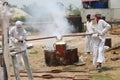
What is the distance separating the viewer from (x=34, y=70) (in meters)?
14.9

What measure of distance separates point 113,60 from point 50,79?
3.89 metres

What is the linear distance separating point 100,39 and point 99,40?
0.08 meters

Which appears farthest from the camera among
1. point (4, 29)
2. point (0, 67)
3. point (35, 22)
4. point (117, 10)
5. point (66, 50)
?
point (35, 22)

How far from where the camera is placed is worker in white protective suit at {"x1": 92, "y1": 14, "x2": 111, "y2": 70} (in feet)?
46.9

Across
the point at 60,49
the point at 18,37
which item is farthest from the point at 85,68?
the point at 18,37

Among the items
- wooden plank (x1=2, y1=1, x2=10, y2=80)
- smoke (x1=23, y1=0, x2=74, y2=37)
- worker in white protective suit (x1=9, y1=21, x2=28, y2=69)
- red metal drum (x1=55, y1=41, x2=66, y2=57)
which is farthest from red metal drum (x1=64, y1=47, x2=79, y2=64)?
wooden plank (x1=2, y1=1, x2=10, y2=80)

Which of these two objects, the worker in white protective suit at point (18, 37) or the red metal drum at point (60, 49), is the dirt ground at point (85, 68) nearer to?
the red metal drum at point (60, 49)

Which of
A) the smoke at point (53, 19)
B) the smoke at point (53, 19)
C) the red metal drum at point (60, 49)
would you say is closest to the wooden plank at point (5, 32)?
the red metal drum at point (60, 49)

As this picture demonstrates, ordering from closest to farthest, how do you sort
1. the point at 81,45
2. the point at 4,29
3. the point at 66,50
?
the point at 4,29, the point at 66,50, the point at 81,45

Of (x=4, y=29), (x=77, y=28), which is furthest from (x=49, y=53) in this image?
(x=77, y=28)

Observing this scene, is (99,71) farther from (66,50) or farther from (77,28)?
(77,28)

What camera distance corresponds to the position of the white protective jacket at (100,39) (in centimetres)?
1427

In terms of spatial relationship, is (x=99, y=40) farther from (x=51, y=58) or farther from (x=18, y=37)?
(x=18, y=37)

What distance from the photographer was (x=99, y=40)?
1445 centimetres
